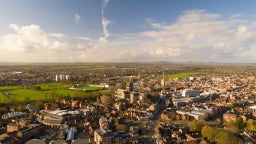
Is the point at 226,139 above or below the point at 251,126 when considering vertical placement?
above

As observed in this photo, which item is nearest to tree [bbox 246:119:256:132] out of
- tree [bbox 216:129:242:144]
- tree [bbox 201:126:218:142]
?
tree [bbox 201:126:218:142]

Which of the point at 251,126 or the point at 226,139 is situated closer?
the point at 226,139

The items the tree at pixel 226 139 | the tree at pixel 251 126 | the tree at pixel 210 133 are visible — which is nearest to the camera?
the tree at pixel 226 139

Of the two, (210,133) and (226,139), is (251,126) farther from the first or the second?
(226,139)

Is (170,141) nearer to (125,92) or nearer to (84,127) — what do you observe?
(84,127)

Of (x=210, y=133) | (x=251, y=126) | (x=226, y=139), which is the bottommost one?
(x=251, y=126)

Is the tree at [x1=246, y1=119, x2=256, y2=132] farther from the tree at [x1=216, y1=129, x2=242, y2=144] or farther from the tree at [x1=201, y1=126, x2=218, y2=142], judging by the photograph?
the tree at [x1=216, y1=129, x2=242, y2=144]

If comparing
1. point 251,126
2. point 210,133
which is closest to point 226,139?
point 210,133

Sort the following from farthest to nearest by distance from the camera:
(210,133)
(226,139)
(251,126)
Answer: (251,126) → (210,133) → (226,139)

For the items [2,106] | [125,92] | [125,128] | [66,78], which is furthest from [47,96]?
[66,78]

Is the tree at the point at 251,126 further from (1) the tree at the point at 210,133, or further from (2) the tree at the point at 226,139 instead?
(2) the tree at the point at 226,139

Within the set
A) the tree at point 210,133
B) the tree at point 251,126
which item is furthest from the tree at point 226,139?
the tree at point 251,126
